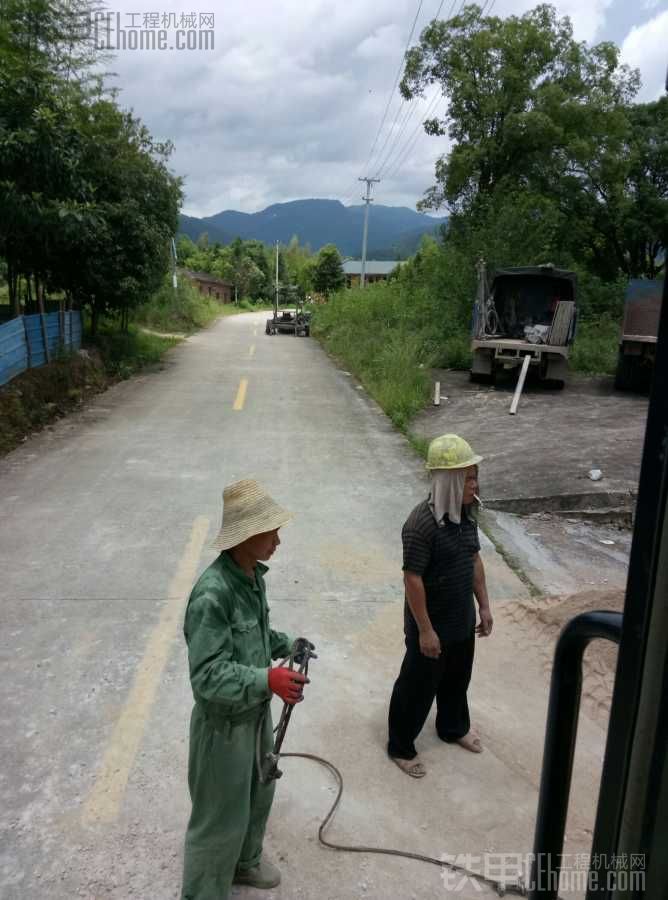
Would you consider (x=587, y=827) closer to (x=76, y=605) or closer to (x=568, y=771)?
(x=568, y=771)

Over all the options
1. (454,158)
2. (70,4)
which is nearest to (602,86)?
(454,158)

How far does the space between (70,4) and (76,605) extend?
11631 millimetres

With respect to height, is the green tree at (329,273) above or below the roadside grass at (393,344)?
above

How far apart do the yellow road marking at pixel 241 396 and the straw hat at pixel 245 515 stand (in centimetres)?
1015

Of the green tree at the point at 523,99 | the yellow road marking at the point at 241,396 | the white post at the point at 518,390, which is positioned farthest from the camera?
the green tree at the point at 523,99

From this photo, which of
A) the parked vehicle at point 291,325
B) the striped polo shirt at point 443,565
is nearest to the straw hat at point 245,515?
the striped polo shirt at point 443,565

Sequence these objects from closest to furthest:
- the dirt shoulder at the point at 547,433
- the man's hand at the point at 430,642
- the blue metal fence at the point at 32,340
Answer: the man's hand at the point at 430,642 < the dirt shoulder at the point at 547,433 < the blue metal fence at the point at 32,340

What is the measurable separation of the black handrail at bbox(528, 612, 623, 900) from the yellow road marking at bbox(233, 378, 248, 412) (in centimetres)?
1137

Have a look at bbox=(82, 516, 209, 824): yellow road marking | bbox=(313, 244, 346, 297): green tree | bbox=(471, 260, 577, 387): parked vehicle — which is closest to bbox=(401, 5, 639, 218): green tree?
bbox=(471, 260, 577, 387): parked vehicle

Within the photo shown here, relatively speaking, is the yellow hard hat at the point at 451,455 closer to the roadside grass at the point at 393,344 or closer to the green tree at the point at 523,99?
the roadside grass at the point at 393,344

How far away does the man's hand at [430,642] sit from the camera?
3127 mm

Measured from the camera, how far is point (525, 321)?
53.0 feet

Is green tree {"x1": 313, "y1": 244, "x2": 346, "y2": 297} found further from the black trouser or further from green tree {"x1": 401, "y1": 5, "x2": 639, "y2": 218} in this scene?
the black trouser

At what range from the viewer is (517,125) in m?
24.4
